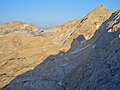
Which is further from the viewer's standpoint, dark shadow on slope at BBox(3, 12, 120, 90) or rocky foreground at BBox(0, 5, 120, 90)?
dark shadow on slope at BBox(3, 12, 120, 90)

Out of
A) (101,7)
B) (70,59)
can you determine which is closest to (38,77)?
(70,59)

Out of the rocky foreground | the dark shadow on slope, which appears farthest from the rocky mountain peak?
the dark shadow on slope

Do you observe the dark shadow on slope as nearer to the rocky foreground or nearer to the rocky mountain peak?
the rocky foreground

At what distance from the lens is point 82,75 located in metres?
47.9

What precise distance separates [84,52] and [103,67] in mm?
29466

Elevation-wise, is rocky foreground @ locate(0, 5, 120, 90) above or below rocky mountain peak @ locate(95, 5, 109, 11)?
below

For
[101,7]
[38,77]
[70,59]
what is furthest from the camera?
[101,7]

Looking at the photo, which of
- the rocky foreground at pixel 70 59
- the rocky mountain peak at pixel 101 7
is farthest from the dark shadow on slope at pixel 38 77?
the rocky mountain peak at pixel 101 7

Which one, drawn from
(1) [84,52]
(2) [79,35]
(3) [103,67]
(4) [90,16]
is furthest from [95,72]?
(4) [90,16]

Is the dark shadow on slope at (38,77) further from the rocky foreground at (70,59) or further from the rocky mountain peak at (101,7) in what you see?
the rocky mountain peak at (101,7)

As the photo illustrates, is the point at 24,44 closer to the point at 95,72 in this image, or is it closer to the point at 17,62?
the point at 17,62

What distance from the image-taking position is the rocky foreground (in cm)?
4028

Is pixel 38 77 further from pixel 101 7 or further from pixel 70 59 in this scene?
pixel 101 7

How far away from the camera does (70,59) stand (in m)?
68.9
